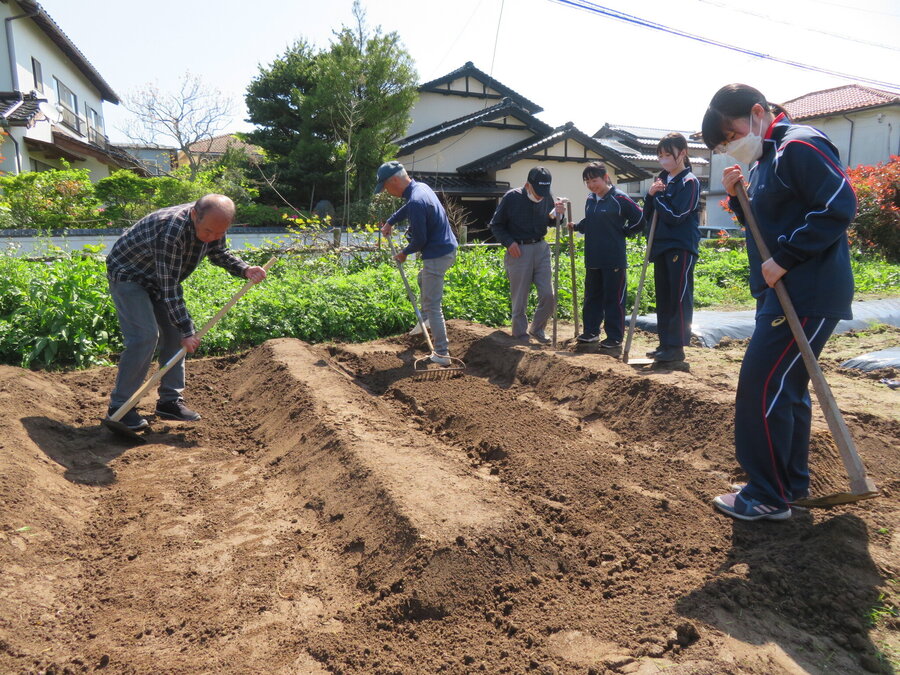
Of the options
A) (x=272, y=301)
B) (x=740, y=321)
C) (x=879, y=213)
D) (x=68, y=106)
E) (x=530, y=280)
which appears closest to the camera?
(x=530, y=280)

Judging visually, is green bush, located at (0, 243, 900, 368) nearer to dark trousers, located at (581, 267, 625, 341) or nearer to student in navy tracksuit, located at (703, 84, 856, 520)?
dark trousers, located at (581, 267, 625, 341)

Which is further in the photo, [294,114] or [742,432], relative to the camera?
[294,114]

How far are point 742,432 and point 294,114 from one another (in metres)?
19.1

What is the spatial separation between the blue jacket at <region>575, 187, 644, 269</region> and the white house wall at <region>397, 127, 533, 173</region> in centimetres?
1431

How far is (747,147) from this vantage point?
2975 millimetres

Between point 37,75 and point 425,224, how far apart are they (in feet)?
62.1

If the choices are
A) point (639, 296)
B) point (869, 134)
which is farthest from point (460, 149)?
point (639, 296)

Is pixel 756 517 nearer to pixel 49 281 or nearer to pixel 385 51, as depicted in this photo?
pixel 49 281

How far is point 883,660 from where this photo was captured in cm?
215

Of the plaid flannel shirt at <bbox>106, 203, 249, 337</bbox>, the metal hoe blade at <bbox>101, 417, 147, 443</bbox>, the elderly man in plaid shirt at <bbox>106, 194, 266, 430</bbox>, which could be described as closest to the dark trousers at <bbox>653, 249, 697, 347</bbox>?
the elderly man in plaid shirt at <bbox>106, 194, 266, 430</bbox>

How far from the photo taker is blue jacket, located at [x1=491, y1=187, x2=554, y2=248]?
6410mm

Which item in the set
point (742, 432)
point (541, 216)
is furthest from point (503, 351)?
point (742, 432)

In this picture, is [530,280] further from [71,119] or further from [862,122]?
[862,122]

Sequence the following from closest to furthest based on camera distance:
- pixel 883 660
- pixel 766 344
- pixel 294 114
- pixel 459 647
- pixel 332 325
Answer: pixel 883 660, pixel 459 647, pixel 766 344, pixel 332 325, pixel 294 114
